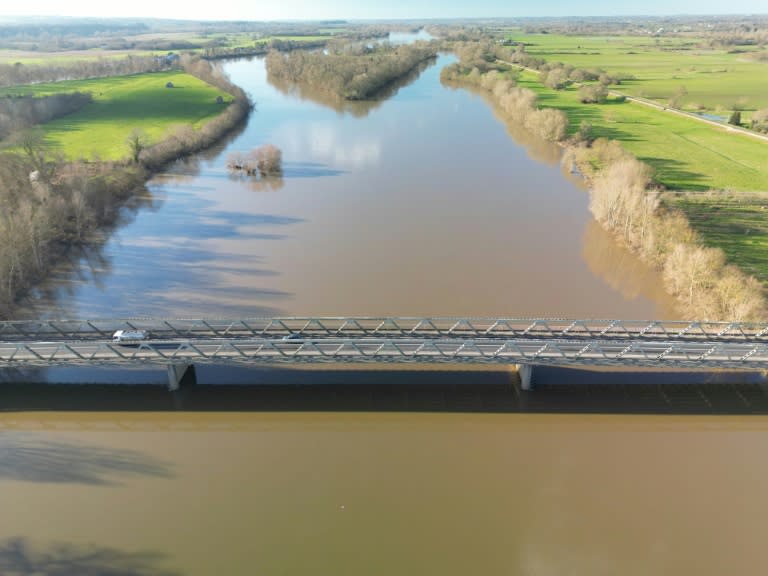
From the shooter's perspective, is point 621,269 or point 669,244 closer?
point 669,244

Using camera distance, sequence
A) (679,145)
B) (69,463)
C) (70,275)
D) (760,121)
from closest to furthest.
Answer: (69,463) → (70,275) → (679,145) → (760,121)

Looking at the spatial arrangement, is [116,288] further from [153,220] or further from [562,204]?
[562,204]

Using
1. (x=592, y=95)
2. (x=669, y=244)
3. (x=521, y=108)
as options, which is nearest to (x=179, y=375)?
(x=669, y=244)

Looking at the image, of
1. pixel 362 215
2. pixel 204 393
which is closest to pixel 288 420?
pixel 204 393

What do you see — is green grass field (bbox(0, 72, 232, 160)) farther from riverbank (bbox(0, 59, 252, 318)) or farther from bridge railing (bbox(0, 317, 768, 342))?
bridge railing (bbox(0, 317, 768, 342))

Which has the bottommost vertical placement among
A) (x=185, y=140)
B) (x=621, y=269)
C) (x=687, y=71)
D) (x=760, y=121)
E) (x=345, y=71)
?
(x=621, y=269)

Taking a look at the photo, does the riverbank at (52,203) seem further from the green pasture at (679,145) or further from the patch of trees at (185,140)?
the green pasture at (679,145)

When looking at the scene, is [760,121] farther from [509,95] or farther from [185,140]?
[185,140]
